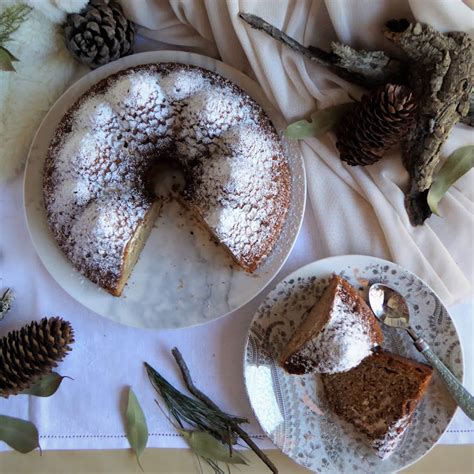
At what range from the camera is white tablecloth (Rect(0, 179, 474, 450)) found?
4.95ft

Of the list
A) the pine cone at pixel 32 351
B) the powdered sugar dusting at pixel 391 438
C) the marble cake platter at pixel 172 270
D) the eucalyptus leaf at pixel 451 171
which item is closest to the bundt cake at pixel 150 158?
the marble cake platter at pixel 172 270

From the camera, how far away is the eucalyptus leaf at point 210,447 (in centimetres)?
148

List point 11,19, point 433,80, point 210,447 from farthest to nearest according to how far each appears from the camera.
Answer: point 210,447, point 11,19, point 433,80

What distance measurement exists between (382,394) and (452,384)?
0.17 metres

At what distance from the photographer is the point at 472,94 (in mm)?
1340

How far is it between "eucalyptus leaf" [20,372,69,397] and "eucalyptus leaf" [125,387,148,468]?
0.19 metres

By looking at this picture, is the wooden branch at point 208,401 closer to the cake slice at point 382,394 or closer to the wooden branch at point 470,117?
the cake slice at point 382,394

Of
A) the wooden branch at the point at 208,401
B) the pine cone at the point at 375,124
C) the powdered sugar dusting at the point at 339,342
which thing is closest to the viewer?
the pine cone at the point at 375,124

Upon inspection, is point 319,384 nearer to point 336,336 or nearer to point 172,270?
point 336,336

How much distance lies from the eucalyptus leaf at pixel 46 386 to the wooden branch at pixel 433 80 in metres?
1.04

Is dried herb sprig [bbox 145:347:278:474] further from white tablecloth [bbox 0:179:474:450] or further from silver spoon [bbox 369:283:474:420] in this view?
silver spoon [bbox 369:283:474:420]

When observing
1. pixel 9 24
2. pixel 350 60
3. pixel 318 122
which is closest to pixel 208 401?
pixel 318 122

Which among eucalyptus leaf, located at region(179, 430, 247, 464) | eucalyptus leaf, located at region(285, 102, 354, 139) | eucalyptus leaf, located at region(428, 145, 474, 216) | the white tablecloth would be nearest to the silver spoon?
the white tablecloth

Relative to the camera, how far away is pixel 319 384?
149 cm
